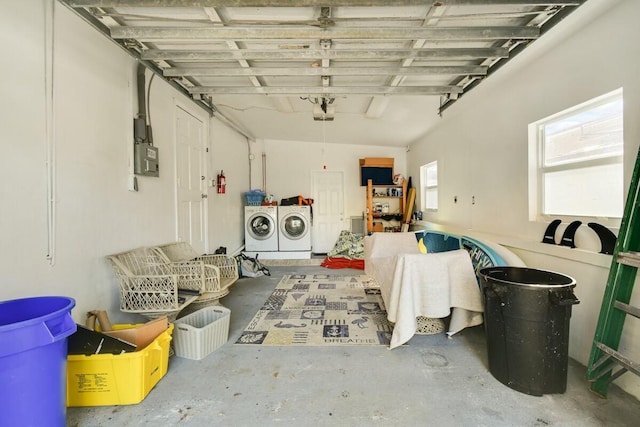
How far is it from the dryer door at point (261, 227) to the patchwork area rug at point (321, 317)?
1.69 meters

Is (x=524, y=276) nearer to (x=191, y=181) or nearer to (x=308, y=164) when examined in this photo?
(x=191, y=181)

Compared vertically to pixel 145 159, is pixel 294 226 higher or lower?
lower

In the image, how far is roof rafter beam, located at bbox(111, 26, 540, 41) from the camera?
2049 millimetres

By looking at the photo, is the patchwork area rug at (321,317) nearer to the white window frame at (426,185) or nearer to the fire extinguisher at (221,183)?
the fire extinguisher at (221,183)

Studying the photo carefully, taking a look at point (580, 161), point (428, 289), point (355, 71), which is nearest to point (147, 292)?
point (428, 289)

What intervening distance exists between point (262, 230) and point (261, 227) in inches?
2.4

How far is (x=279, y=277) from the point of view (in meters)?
4.47

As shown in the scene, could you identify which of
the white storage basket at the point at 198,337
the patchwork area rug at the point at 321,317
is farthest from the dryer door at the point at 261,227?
the white storage basket at the point at 198,337

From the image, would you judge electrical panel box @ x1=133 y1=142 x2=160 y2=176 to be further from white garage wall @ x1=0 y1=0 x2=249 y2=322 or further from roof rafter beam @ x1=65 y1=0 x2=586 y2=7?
roof rafter beam @ x1=65 y1=0 x2=586 y2=7

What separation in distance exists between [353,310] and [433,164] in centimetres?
315

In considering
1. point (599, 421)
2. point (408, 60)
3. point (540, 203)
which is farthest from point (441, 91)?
point (599, 421)

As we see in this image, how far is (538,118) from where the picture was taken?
2.43 meters

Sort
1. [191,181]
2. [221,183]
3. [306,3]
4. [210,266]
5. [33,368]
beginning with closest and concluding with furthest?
[33,368] < [306,3] < [210,266] < [191,181] < [221,183]

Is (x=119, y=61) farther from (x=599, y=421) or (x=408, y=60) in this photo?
(x=599, y=421)
